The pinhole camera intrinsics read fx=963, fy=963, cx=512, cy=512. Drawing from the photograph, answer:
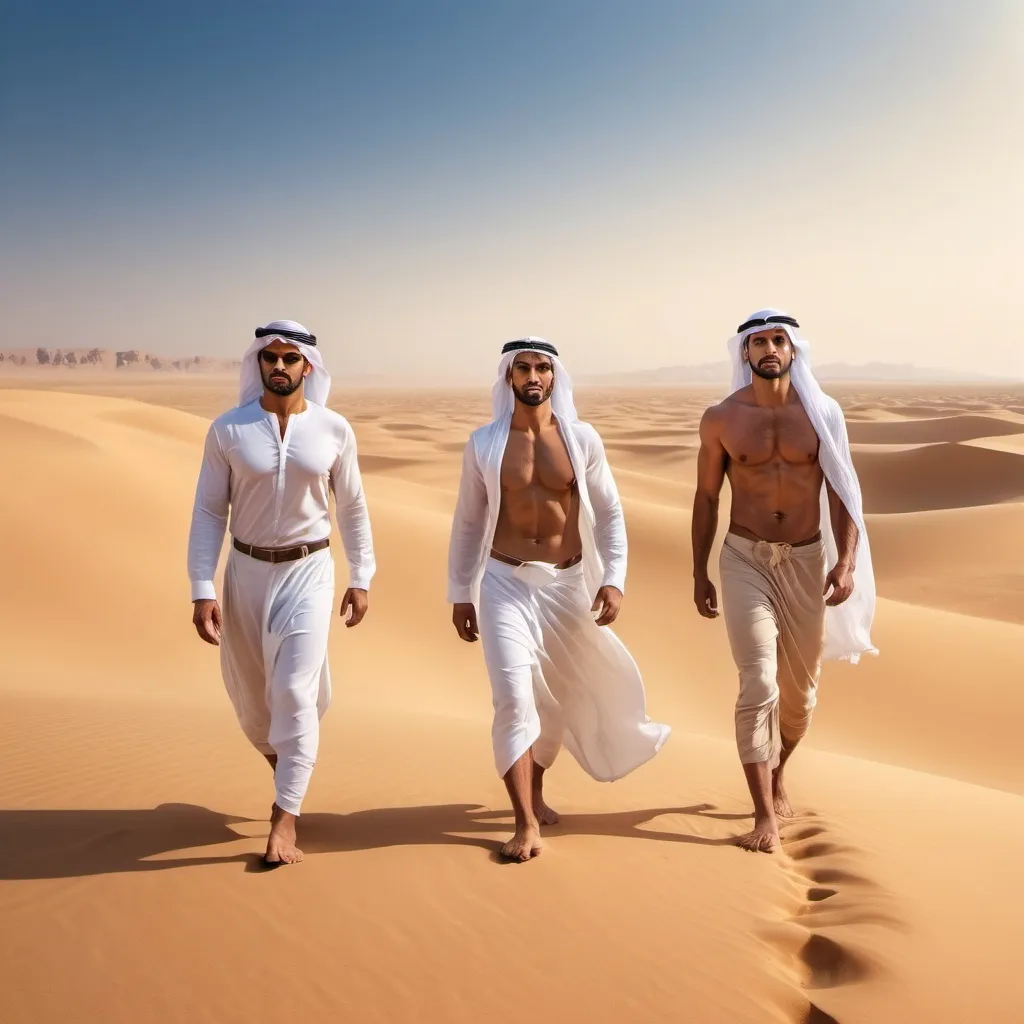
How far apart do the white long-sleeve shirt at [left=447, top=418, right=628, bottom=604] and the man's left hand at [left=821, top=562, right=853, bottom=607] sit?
0.97 m

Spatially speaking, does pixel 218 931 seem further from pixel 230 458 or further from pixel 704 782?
pixel 704 782

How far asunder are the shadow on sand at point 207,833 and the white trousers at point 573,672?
31 cm

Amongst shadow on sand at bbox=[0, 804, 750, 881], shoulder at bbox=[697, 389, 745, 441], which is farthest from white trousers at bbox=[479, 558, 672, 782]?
shoulder at bbox=[697, 389, 745, 441]

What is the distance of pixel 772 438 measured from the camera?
4.64 metres

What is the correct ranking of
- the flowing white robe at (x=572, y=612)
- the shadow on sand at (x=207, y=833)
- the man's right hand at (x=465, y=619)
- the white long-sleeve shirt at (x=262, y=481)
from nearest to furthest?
the shadow on sand at (x=207, y=833)
the white long-sleeve shirt at (x=262, y=481)
the flowing white robe at (x=572, y=612)
the man's right hand at (x=465, y=619)

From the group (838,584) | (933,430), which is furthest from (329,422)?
(933,430)

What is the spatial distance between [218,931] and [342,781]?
1957mm

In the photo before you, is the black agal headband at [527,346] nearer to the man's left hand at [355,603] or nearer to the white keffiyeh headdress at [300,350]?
the white keffiyeh headdress at [300,350]

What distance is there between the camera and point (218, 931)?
329 centimetres

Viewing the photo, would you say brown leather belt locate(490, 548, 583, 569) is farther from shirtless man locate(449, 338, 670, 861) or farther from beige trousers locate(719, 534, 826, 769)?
beige trousers locate(719, 534, 826, 769)

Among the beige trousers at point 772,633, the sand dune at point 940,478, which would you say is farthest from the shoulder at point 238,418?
the sand dune at point 940,478

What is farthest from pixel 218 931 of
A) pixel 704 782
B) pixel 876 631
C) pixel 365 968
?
pixel 876 631

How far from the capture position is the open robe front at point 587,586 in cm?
451

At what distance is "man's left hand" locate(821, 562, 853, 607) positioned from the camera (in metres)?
4.52
